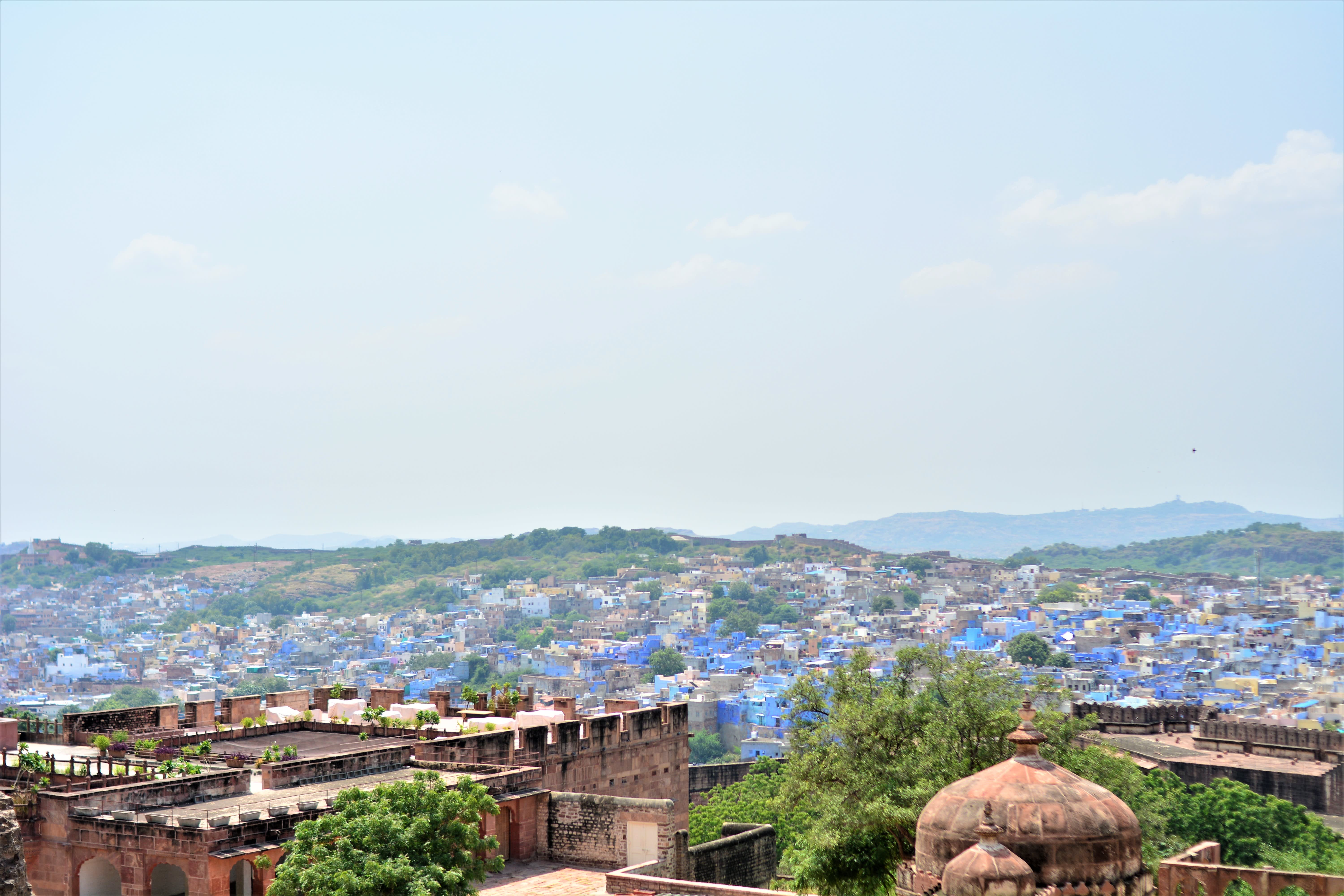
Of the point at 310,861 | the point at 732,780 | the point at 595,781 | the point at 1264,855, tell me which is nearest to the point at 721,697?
the point at 732,780

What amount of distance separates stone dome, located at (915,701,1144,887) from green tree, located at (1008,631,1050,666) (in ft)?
573

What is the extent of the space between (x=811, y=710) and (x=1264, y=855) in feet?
92.0

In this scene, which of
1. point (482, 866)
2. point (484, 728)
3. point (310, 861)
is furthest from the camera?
point (484, 728)

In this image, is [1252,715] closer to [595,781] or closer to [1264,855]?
[1264,855]

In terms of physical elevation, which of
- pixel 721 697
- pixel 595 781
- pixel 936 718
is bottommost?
pixel 721 697

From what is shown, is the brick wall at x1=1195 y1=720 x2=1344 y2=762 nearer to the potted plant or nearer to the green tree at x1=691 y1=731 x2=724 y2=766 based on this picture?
the potted plant

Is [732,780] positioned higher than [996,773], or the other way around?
[996,773]

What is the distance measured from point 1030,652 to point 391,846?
18185cm

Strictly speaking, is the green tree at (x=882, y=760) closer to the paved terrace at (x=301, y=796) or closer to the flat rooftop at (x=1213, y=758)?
the paved terrace at (x=301, y=796)

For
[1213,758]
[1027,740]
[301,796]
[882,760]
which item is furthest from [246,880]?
[1213,758]

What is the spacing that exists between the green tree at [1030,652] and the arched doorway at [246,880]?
173230 millimetres

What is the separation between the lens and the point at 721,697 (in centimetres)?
Answer: 18150

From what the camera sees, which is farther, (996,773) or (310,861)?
(310,861)

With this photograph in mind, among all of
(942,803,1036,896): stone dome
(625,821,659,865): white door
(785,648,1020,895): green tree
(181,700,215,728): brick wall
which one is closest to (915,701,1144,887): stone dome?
(942,803,1036,896): stone dome
